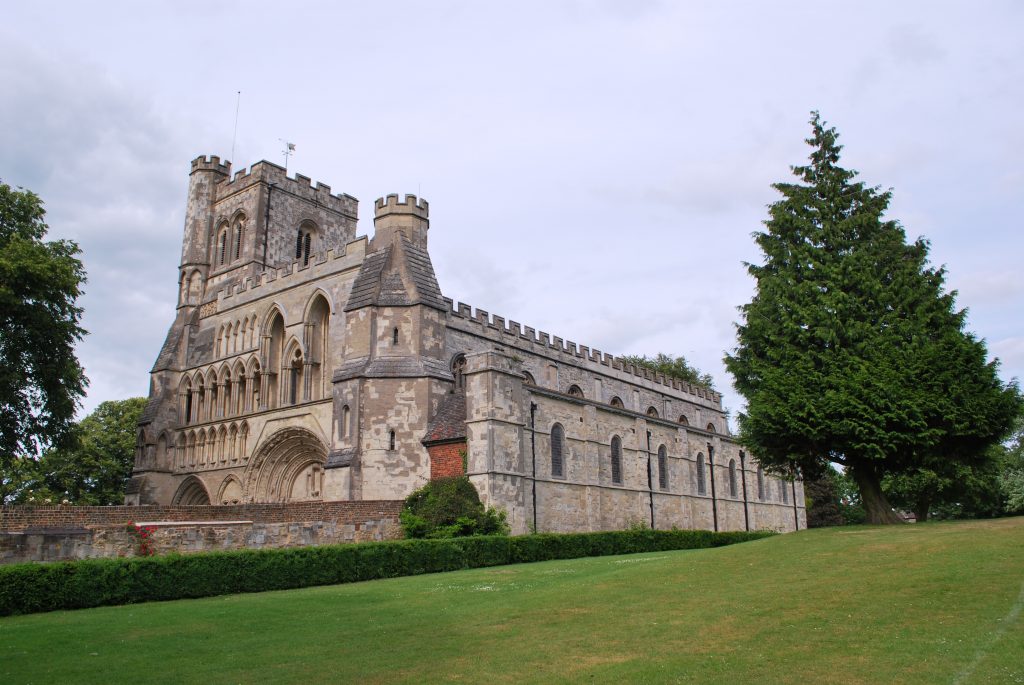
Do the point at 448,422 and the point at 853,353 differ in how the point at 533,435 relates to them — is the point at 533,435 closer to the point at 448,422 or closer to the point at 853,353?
the point at 448,422

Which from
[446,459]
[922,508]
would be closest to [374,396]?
[446,459]

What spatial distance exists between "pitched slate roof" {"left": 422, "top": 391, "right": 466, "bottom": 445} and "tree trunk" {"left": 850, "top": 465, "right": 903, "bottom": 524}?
41.8 feet

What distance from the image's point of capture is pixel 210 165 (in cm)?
4581

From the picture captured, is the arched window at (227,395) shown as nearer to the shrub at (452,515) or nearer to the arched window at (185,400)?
the arched window at (185,400)

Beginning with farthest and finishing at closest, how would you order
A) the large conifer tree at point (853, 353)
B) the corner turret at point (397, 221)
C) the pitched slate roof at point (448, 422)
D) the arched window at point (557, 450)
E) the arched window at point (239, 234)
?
the arched window at point (239, 234), the corner turret at point (397, 221), the arched window at point (557, 450), the pitched slate roof at point (448, 422), the large conifer tree at point (853, 353)

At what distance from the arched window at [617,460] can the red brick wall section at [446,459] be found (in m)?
8.35

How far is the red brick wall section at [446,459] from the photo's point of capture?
93.3 ft

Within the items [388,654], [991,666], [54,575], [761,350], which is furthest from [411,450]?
[991,666]

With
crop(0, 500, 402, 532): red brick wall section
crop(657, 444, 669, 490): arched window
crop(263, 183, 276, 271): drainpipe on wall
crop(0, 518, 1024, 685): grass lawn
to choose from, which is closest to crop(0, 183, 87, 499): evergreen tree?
crop(0, 500, 402, 532): red brick wall section

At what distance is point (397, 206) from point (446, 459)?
11.1 meters

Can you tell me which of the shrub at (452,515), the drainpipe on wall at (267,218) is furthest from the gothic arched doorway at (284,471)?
the drainpipe on wall at (267,218)

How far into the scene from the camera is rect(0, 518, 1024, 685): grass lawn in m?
9.36

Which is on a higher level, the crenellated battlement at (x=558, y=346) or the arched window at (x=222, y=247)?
the arched window at (x=222, y=247)

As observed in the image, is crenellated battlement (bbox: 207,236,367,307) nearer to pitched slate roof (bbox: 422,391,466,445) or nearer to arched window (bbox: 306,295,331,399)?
arched window (bbox: 306,295,331,399)
